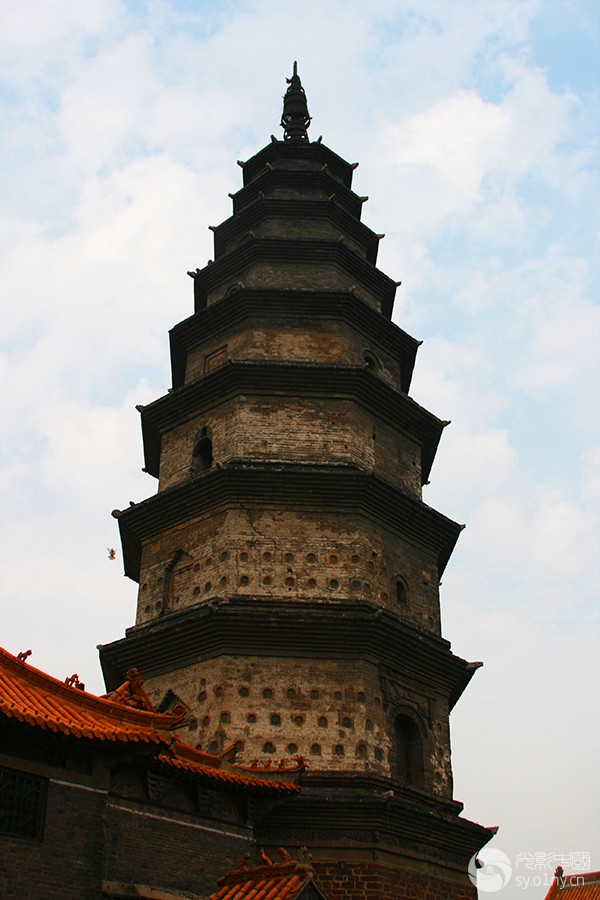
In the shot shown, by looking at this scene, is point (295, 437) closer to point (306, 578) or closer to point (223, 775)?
point (306, 578)

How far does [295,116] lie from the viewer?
24.3 meters

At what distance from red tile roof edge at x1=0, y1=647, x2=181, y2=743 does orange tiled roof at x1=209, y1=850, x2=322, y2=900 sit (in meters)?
1.96

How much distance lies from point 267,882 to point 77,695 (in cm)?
294

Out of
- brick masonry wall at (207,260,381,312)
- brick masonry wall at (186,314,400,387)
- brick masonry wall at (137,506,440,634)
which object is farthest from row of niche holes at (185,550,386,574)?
brick masonry wall at (207,260,381,312)

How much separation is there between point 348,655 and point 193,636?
2.28m

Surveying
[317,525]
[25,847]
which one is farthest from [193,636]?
[25,847]

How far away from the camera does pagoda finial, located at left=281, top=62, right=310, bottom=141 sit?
24000 mm

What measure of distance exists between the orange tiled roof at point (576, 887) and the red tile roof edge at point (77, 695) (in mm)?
21058

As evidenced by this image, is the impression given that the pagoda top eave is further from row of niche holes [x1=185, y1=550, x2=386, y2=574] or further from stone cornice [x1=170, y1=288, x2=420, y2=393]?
row of niche holes [x1=185, y1=550, x2=386, y2=574]

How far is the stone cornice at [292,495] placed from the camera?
48.5 ft

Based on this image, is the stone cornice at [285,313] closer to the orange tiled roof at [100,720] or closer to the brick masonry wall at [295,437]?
the brick masonry wall at [295,437]

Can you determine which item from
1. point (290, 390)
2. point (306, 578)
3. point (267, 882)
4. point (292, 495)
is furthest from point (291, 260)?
point (267, 882)

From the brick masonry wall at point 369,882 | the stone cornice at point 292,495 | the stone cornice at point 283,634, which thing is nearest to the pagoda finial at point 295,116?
the stone cornice at point 292,495

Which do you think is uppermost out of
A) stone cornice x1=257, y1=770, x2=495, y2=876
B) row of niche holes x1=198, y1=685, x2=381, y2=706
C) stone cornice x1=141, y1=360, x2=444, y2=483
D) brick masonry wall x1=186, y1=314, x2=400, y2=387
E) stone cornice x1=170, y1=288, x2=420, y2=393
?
stone cornice x1=170, y1=288, x2=420, y2=393
